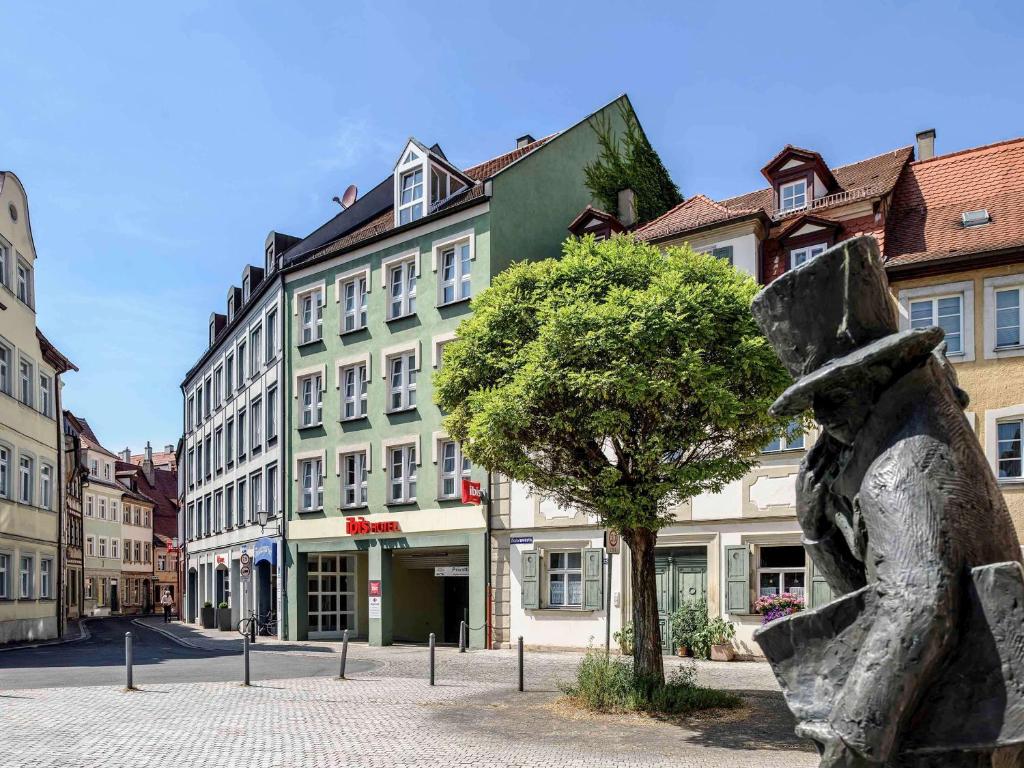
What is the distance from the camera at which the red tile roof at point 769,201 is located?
75.3 ft

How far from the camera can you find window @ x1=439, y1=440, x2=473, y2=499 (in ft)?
91.1

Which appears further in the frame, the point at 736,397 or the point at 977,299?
the point at 977,299

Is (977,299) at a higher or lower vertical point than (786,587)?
higher

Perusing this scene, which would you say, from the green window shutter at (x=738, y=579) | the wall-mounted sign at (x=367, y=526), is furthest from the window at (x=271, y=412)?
the green window shutter at (x=738, y=579)

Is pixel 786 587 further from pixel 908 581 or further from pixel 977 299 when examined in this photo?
pixel 908 581

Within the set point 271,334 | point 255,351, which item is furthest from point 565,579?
point 255,351

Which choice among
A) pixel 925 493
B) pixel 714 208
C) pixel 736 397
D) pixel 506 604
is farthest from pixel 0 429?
pixel 925 493

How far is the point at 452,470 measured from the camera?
28.2m

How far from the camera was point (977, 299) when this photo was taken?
1994 centimetres

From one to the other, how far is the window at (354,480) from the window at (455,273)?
5687 mm

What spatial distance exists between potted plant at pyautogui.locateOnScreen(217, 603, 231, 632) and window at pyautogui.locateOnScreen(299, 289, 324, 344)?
12397 mm

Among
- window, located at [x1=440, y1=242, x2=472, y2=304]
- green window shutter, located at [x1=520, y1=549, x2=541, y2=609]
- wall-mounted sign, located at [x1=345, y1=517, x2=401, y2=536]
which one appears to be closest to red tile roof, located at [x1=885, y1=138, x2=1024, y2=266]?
green window shutter, located at [x1=520, y1=549, x2=541, y2=609]

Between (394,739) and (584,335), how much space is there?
4911 millimetres

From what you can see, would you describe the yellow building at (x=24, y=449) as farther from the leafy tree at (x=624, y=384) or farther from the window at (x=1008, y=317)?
the window at (x=1008, y=317)
